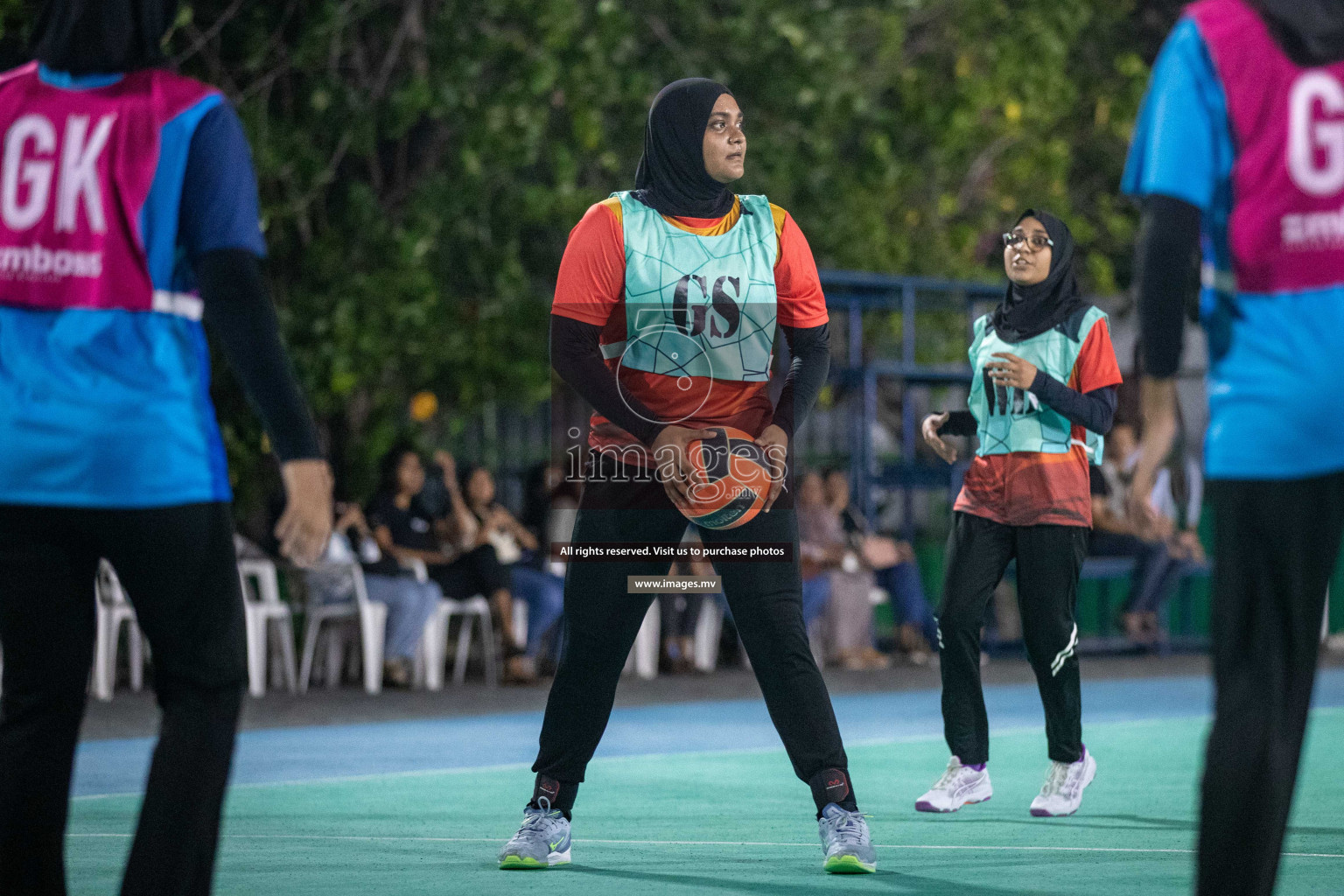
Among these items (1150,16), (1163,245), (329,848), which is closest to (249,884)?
(329,848)

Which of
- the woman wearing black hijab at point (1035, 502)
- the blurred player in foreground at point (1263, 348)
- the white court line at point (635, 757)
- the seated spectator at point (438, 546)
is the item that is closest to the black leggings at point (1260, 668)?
the blurred player in foreground at point (1263, 348)

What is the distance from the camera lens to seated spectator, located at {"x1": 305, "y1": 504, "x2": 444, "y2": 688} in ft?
41.3

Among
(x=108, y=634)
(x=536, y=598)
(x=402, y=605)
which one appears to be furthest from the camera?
(x=536, y=598)

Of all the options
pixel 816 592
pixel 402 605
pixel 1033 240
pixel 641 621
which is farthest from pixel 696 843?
pixel 816 592

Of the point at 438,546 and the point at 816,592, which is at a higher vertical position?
the point at 438,546

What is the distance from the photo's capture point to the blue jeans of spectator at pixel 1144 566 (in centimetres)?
1581

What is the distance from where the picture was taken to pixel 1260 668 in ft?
10.5

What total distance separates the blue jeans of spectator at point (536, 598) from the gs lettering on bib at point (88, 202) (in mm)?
10020

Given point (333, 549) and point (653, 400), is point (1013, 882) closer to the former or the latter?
point (653, 400)

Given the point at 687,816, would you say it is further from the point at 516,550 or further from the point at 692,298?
the point at 516,550

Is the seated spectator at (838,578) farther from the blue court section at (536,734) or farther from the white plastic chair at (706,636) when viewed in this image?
the blue court section at (536,734)

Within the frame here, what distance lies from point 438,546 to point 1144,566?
6516mm

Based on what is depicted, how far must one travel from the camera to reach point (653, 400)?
5.18 m

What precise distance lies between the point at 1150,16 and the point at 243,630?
18.9m
